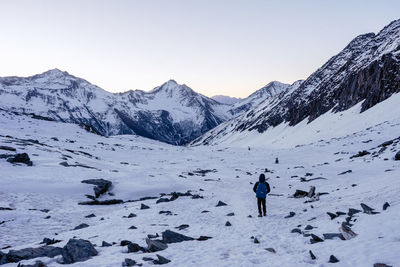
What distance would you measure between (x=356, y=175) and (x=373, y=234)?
1558cm

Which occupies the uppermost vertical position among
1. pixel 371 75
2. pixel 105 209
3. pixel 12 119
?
pixel 371 75

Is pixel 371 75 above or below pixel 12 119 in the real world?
above

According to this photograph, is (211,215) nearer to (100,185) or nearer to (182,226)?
(182,226)

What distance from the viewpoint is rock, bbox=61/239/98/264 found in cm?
963

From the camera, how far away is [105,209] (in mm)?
20703

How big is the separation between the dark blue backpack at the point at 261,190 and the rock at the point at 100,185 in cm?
1265

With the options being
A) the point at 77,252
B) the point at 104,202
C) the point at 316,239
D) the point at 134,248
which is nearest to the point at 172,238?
the point at 134,248

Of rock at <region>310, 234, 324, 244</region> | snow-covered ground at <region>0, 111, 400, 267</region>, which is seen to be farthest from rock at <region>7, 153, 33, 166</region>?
rock at <region>310, 234, 324, 244</region>

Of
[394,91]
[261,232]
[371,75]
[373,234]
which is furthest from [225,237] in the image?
[371,75]

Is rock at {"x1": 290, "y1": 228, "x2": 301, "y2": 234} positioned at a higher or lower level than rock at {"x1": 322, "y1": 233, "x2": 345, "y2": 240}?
lower

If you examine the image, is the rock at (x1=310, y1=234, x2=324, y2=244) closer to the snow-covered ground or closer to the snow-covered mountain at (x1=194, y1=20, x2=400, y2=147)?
the snow-covered ground

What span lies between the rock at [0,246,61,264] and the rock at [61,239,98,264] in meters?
0.55

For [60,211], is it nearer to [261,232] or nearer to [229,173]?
[261,232]

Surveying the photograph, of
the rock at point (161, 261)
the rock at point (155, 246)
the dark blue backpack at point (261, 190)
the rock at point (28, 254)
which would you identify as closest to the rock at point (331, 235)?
the rock at point (161, 261)
